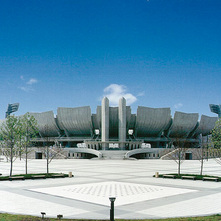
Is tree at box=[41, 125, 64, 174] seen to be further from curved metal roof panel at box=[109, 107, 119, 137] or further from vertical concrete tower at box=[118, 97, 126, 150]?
curved metal roof panel at box=[109, 107, 119, 137]

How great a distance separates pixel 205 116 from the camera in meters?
84.7

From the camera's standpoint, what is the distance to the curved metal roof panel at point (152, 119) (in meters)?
79.5

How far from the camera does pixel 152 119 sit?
3189 inches

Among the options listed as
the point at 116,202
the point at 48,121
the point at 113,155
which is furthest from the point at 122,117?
the point at 116,202

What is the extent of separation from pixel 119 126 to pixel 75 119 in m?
13.9

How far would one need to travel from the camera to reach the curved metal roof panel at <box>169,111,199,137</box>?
80875mm

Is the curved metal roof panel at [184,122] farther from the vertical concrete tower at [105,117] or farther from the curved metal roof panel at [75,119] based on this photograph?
the curved metal roof panel at [75,119]

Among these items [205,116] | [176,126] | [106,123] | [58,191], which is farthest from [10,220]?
[205,116]

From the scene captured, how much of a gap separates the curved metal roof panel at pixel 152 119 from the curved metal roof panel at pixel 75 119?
14200 mm

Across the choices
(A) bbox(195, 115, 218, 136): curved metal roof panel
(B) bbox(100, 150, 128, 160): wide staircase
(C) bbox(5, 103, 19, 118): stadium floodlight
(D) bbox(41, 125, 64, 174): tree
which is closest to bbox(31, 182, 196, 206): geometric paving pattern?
(D) bbox(41, 125, 64, 174): tree

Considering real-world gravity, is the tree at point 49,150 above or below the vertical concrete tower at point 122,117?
below

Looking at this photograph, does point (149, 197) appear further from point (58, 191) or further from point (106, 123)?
point (106, 123)

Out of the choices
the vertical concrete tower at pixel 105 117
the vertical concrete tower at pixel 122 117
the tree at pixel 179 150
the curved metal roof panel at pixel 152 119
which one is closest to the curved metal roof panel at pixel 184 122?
the curved metal roof panel at pixel 152 119

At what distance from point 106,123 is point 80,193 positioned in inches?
2383
